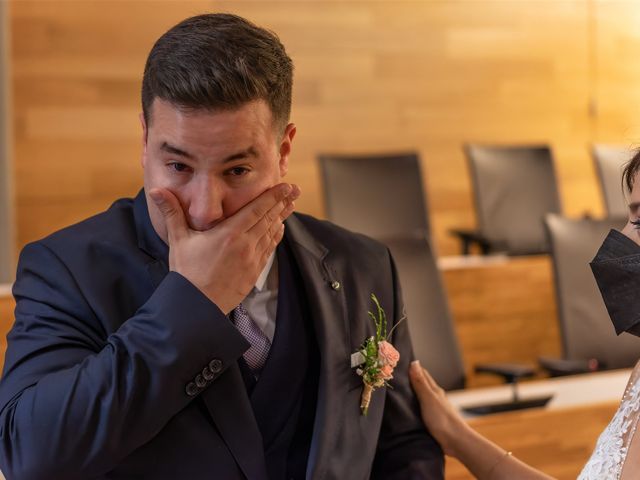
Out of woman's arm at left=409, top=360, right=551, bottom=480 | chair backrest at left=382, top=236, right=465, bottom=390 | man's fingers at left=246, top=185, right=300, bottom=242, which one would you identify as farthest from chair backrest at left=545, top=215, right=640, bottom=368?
man's fingers at left=246, top=185, right=300, bottom=242

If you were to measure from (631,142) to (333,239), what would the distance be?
23.3 inches

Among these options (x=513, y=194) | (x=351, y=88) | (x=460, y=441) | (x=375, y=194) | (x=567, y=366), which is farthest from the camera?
(x=351, y=88)

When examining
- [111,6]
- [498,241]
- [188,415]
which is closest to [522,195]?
[498,241]

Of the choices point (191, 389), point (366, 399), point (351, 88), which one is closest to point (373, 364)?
point (366, 399)

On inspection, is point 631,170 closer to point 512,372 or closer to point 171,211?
point 171,211

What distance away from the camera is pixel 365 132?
19.8 ft

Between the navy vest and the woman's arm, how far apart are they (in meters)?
0.27

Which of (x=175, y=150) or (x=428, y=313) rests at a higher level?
(x=175, y=150)

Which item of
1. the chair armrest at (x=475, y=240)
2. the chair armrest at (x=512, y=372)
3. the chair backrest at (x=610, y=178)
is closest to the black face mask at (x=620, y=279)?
the chair armrest at (x=512, y=372)

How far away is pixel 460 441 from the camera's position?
1935 millimetres

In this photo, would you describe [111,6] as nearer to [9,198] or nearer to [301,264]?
[9,198]

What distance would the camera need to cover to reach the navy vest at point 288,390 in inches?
67.0

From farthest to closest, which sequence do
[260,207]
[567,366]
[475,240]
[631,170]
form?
[475,240]
[567,366]
[631,170]
[260,207]

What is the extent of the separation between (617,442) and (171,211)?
86 cm
